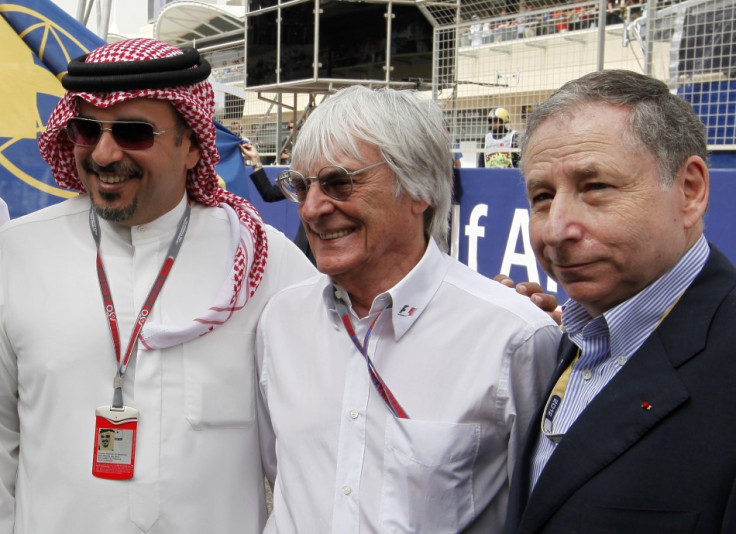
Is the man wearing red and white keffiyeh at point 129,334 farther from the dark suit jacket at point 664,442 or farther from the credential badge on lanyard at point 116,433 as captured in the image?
the dark suit jacket at point 664,442

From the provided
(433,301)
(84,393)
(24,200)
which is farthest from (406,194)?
(24,200)

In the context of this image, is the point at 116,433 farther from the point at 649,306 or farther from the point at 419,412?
the point at 649,306

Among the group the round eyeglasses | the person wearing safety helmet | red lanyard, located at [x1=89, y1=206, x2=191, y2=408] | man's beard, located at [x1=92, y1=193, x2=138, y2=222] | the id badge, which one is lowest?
the id badge

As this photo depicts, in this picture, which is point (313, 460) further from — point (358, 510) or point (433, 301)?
point (433, 301)

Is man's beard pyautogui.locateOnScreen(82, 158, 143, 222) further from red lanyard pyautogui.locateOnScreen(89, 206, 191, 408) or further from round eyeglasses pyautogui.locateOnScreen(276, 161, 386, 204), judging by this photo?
round eyeglasses pyautogui.locateOnScreen(276, 161, 386, 204)

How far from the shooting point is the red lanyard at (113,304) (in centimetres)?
223

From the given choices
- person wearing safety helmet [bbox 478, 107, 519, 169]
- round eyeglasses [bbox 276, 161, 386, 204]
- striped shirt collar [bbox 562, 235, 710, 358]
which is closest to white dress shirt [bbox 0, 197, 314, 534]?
round eyeglasses [bbox 276, 161, 386, 204]

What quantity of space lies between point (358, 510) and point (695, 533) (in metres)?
0.82

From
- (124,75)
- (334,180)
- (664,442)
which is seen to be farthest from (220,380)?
(664,442)

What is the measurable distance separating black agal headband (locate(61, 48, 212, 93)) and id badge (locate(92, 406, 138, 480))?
2.93ft

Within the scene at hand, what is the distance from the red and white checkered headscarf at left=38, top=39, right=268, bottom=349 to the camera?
7.54 feet

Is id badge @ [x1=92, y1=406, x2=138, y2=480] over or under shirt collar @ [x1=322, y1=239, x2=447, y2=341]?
under

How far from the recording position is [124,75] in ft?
7.50

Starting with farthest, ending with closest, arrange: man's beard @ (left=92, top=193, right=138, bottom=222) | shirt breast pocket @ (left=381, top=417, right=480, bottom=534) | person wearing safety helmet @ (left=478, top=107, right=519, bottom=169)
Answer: person wearing safety helmet @ (left=478, top=107, right=519, bottom=169) < man's beard @ (left=92, top=193, right=138, bottom=222) < shirt breast pocket @ (left=381, top=417, right=480, bottom=534)
